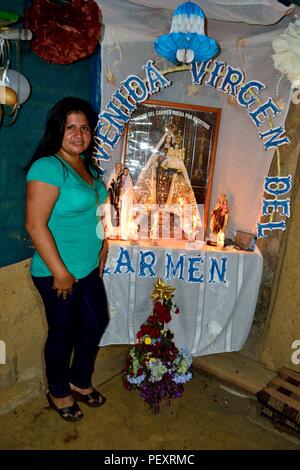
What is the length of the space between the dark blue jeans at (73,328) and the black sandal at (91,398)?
0.07 m

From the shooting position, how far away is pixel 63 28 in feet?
8.64

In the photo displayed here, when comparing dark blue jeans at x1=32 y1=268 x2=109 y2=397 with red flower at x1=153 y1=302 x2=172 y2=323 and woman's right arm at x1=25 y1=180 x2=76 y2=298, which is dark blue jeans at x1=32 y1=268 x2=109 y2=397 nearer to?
woman's right arm at x1=25 y1=180 x2=76 y2=298

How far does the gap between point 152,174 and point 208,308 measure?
1.30m

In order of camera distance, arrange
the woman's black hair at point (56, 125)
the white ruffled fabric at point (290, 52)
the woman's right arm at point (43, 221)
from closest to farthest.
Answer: the woman's right arm at point (43, 221)
the woman's black hair at point (56, 125)
the white ruffled fabric at point (290, 52)

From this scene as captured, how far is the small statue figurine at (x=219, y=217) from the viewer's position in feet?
11.9

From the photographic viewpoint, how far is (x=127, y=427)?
2.87m

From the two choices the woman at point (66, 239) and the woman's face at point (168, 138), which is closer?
the woman at point (66, 239)

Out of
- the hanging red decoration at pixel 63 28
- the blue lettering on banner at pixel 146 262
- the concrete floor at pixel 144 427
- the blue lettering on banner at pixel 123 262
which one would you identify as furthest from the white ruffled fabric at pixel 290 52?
the concrete floor at pixel 144 427

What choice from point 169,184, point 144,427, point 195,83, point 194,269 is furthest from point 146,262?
point 195,83

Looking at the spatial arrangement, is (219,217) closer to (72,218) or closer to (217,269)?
(217,269)

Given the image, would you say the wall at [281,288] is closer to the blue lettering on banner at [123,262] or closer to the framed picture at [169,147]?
the framed picture at [169,147]

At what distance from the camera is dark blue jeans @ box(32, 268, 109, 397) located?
263cm

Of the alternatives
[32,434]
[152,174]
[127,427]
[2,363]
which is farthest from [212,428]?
[152,174]

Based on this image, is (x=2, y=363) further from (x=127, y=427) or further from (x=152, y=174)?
(x=152, y=174)
